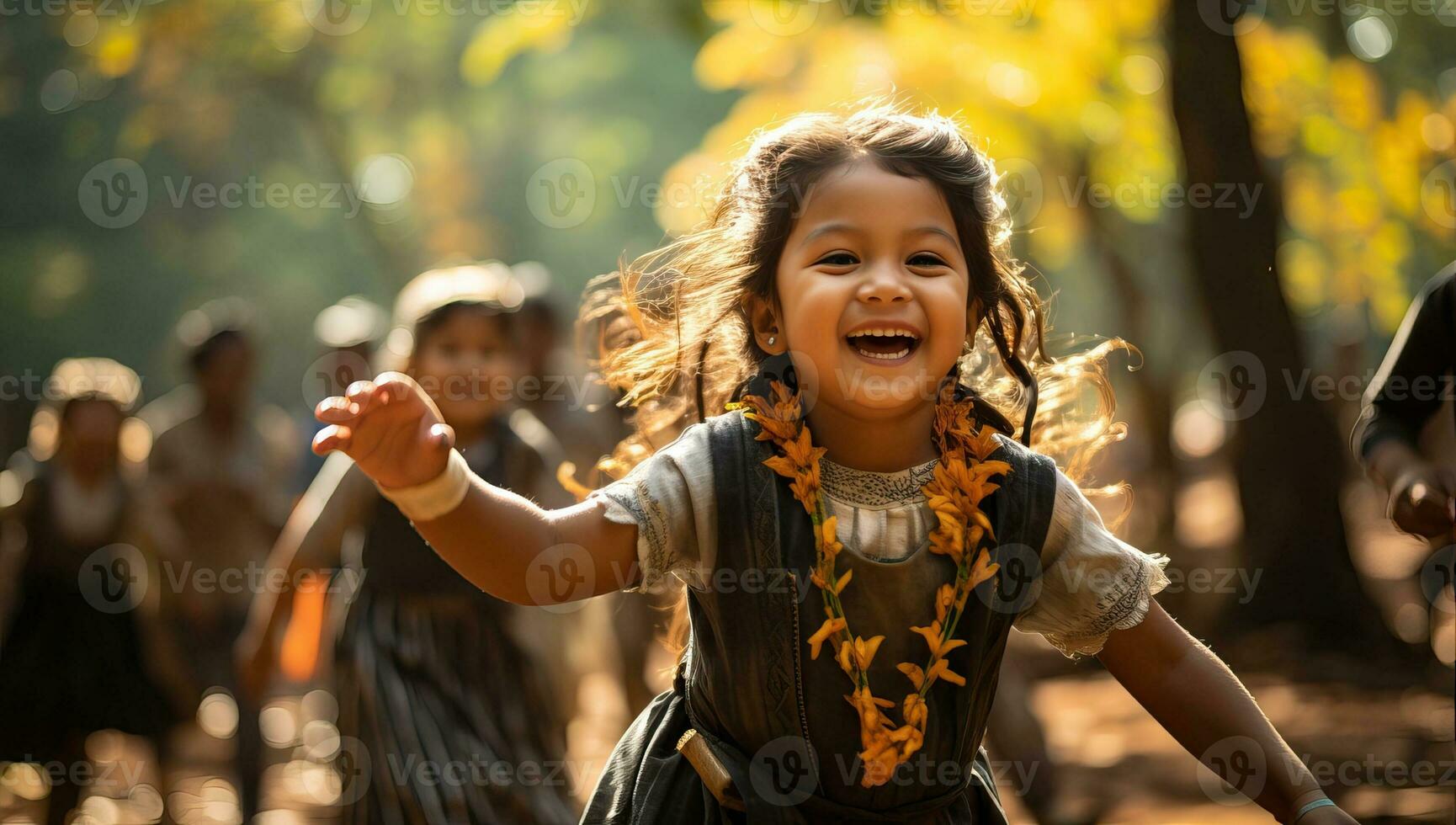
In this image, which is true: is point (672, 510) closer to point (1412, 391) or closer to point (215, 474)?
point (1412, 391)

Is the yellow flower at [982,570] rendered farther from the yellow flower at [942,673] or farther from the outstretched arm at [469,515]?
the outstretched arm at [469,515]

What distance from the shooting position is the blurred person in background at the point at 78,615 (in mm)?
7004

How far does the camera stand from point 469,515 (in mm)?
2553

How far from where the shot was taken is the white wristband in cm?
250

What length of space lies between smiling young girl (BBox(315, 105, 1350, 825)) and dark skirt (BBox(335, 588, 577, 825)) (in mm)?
1994

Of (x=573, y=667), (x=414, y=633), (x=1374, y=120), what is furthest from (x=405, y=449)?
(x=1374, y=120)

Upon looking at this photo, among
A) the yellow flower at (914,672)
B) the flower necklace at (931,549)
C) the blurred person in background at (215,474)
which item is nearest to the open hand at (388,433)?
the flower necklace at (931,549)

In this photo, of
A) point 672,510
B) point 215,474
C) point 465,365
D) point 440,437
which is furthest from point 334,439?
point 215,474

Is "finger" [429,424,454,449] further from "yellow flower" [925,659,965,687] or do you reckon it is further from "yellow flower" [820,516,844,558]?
"yellow flower" [925,659,965,687]

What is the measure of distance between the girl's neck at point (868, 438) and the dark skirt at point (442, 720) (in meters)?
2.30

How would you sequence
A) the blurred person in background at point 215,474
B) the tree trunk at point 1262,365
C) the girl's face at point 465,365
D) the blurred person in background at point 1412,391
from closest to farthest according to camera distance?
1. the blurred person in background at point 1412,391
2. the girl's face at point 465,365
3. the blurred person in background at point 215,474
4. the tree trunk at point 1262,365

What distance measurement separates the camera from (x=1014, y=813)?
23.8 ft

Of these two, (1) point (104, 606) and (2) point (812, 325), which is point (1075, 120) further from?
(2) point (812, 325)

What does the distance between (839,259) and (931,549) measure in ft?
1.88
